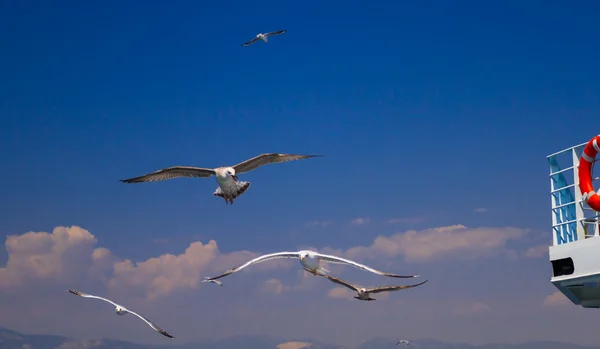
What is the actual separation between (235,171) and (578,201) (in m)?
20.2

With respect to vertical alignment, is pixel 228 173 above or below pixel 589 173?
above

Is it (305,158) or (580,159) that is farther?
(305,158)

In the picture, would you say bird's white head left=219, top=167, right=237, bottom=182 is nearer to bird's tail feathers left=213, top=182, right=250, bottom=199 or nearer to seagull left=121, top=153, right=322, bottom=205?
seagull left=121, top=153, right=322, bottom=205

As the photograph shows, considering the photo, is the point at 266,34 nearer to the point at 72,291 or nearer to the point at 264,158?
the point at 264,158

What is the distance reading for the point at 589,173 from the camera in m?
36.1

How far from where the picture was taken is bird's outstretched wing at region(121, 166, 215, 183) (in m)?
49.4

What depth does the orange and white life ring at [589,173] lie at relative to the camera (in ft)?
115

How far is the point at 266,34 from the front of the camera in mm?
55594

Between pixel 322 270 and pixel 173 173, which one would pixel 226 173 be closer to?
pixel 173 173

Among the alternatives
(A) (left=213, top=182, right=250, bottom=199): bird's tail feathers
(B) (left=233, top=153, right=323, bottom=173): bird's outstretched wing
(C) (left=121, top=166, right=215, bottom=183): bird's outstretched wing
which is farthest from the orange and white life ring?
(C) (left=121, top=166, right=215, bottom=183): bird's outstretched wing

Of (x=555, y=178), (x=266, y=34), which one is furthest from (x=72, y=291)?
(x=555, y=178)

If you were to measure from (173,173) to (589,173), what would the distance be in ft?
80.0

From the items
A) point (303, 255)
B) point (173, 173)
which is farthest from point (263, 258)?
point (173, 173)

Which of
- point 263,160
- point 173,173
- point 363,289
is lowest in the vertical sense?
point 363,289
